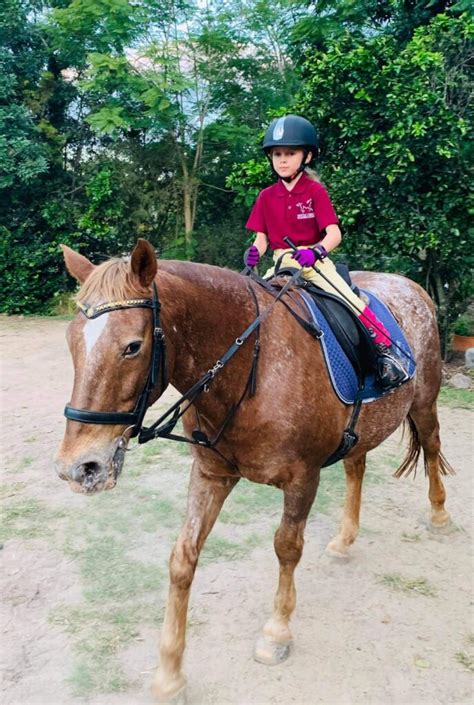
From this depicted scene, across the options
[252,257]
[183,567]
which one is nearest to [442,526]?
[183,567]

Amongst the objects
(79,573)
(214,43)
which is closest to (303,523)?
(79,573)

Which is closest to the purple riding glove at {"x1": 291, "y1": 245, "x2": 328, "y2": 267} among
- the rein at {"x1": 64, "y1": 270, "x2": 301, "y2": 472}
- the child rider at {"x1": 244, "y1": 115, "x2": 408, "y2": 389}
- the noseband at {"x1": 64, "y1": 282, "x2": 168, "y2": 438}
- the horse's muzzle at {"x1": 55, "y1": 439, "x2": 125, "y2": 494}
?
the child rider at {"x1": 244, "y1": 115, "x2": 408, "y2": 389}

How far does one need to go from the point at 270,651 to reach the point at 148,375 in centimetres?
162

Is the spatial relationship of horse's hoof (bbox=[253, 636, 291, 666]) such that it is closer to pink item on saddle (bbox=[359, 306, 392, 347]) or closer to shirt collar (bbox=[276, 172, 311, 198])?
pink item on saddle (bbox=[359, 306, 392, 347])

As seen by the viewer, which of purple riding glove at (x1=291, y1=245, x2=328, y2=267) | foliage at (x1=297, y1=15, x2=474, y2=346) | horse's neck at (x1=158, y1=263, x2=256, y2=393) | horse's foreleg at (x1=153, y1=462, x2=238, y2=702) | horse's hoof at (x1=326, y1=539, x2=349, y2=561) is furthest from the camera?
foliage at (x1=297, y1=15, x2=474, y2=346)

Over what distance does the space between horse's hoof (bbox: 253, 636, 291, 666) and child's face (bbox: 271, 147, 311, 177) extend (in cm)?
246

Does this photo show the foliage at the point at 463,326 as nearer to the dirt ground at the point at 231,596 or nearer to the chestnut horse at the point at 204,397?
the dirt ground at the point at 231,596

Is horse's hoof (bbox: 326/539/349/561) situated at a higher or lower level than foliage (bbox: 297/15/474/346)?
lower

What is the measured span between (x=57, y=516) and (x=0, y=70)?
1181 centimetres

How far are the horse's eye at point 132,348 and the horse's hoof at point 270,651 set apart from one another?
1709 mm

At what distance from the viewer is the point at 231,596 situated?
319cm

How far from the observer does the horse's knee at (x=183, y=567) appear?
251cm

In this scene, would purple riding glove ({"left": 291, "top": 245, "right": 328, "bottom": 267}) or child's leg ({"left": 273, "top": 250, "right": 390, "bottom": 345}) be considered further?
child's leg ({"left": 273, "top": 250, "right": 390, "bottom": 345})

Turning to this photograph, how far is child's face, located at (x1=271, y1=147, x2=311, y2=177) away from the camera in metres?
2.99
